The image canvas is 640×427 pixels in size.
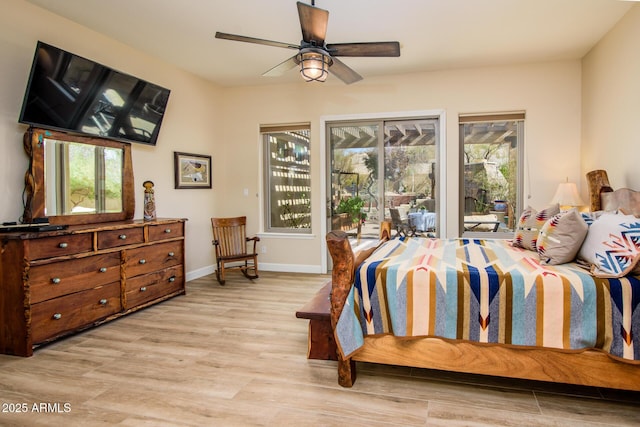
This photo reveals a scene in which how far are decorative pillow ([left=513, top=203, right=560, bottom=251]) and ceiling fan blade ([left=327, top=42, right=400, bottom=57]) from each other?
178 cm

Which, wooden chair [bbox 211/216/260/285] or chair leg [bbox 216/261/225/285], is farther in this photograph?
wooden chair [bbox 211/216/260/285]

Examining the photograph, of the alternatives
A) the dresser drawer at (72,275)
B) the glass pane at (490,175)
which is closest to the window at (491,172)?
the glass pane at (490,175)

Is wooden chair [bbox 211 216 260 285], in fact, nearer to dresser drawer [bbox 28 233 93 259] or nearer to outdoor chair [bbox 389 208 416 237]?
dresser drawer [bbox 28 233 93 259]

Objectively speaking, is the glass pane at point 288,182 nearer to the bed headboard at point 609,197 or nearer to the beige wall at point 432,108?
the beige wall at point 432,108

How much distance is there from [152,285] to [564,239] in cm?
361

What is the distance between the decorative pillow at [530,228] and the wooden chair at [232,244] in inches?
123

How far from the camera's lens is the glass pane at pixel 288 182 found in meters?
5.43

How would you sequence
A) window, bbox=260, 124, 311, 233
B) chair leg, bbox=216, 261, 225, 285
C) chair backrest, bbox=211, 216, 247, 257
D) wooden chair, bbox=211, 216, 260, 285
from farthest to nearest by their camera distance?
1. window, bbox=260, 124, 311, 233
2. chair backrest, bbox=211, 216, 247, 257
3. wooden chair, bbox=211, 216, 260, 285
4. chair leg, bbox=216, 261, 225, 285

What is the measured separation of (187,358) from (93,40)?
3.19m

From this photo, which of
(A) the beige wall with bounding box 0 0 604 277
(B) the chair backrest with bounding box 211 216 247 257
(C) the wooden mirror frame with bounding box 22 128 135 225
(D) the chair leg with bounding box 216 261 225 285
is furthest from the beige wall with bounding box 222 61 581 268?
(C) the wooden mirror frame with bounding box 22 128 135 225

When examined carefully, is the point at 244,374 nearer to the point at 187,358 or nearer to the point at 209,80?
the point at 187,358

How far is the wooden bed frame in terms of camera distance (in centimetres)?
190

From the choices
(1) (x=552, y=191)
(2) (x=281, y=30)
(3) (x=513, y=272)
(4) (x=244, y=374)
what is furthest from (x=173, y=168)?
(1) (x=552, y=191)

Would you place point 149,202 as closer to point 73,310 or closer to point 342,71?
point 73,310
